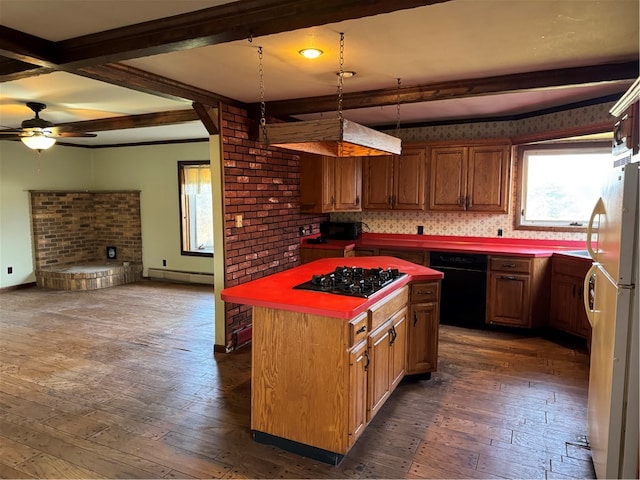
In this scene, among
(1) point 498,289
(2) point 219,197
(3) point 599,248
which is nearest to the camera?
(3) point 599,248

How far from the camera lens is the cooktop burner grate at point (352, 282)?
103 inches

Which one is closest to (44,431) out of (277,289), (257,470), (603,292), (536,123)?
(257,470)

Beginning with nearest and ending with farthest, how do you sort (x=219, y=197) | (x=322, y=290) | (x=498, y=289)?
(x=322, y=290) → (x=219, y=197) → (x=498, y=289)

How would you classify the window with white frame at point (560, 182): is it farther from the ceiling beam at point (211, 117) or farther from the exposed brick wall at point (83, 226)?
the exposed brick wall at point (83, 226)

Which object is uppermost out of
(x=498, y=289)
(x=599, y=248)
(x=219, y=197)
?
(x=219, y=197)

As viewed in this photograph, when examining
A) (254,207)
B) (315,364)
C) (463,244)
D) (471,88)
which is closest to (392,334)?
(315,364)

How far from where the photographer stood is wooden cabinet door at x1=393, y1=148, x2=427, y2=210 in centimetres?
521

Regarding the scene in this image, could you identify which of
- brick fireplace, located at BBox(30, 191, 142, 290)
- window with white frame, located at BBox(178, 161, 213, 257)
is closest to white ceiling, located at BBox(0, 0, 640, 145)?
window with white frame, located at BBox(178, 161, 213, 257)

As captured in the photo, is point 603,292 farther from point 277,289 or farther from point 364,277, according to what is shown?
point 277,289

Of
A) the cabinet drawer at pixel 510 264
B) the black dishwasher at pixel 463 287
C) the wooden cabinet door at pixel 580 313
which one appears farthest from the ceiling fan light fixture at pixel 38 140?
the wooden cabinet door at pixel 580 313

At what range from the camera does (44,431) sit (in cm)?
278

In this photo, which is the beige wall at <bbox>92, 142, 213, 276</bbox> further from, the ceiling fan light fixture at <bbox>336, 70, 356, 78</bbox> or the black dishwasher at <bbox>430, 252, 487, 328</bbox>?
the ceiling fan light fixture at <bbox>336, 70, 356, 78</bbox>

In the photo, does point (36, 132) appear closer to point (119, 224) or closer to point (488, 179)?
point (119, 224)

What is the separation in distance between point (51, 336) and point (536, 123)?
576cm
